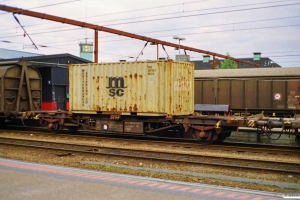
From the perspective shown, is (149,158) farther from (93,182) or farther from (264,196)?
(264,196)

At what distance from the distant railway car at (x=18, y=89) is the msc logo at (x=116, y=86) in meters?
5.40

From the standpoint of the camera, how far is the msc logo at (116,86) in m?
15.4

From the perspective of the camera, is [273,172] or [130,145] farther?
[130,145]

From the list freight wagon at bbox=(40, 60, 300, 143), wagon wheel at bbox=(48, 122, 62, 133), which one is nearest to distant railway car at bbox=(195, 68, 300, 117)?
freight wagon at bbox=(40, 60, 300, 143)

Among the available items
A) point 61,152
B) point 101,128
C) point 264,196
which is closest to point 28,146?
point 61,152

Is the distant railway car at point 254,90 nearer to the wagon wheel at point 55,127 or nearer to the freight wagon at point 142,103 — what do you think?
the freight wagon at point 142,103

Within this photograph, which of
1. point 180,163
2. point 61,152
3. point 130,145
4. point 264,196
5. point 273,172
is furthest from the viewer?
point 130,145

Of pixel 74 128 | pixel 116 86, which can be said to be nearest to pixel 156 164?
pixel 116 86

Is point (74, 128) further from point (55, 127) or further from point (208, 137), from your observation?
point (208, 137)

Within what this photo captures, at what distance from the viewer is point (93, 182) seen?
22.6 ft

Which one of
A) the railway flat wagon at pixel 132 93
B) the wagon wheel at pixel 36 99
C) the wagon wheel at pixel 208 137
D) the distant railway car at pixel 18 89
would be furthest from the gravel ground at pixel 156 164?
the wagon wheel at pixel 36 99

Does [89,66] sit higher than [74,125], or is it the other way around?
[89,66]

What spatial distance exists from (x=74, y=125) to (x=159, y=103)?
15.9 ft

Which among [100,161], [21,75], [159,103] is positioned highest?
[21,75]
